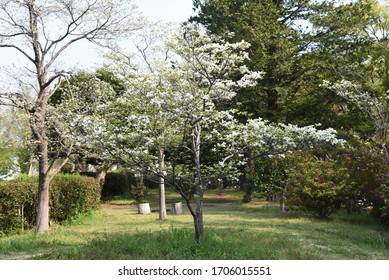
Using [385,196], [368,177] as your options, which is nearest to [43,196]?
[385,196]

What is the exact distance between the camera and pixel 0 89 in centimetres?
984

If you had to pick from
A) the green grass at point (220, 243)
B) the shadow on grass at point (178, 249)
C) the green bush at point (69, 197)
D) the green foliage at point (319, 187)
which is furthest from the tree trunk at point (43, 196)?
the green foliage at point (319, 187)

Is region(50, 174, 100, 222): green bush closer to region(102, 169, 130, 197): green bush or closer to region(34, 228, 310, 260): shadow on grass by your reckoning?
region(34, 228, 310, 260): shadow on grass

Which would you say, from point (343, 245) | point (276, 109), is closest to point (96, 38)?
point (343, 245)

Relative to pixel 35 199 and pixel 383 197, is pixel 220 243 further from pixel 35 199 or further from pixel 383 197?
pixel 35 199

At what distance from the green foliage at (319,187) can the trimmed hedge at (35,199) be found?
687 centimetres

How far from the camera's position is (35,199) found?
10.6 metres

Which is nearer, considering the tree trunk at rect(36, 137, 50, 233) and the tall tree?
the tree trunk at rect(36, 137, 50, 233)

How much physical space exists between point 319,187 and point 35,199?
831cm

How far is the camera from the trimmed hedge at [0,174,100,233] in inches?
385

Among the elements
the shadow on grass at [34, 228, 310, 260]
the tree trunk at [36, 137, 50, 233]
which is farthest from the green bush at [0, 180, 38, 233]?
the shadow on grass at [34, 228, 310, 260]

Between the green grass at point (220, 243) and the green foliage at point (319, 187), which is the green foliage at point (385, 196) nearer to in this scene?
the green grass at point (220, 243)

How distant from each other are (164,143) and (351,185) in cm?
739

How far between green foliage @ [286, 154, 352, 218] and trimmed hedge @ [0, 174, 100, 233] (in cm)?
687
